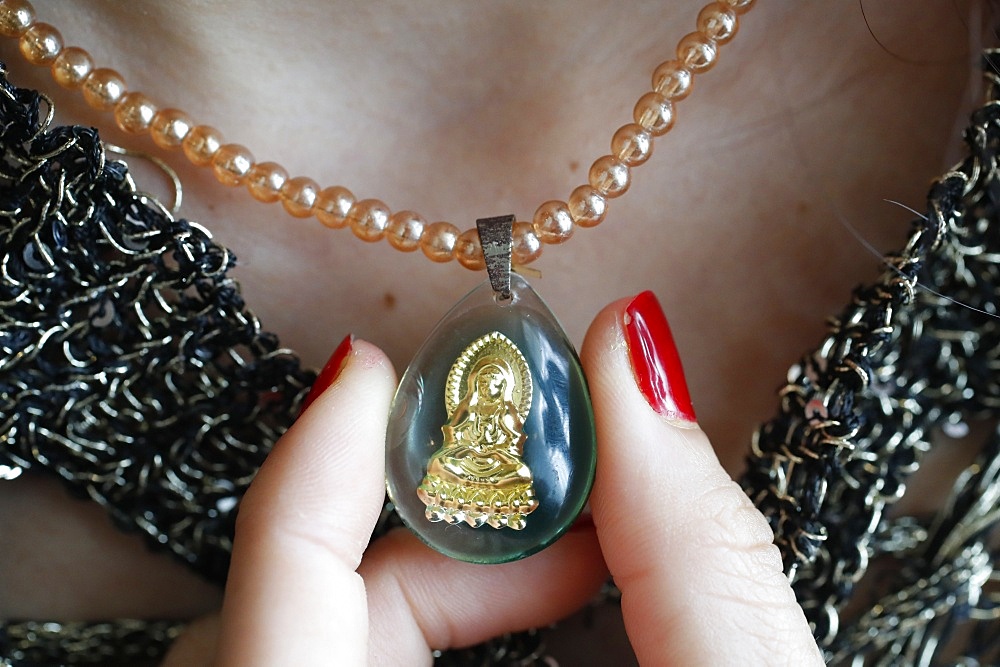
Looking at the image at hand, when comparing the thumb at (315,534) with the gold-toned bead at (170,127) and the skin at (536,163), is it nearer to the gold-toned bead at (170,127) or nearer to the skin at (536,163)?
the skin at (536,163)

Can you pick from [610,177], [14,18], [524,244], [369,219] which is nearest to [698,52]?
[610,177]

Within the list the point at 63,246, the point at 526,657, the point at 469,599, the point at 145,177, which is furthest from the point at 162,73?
the point at 526,657

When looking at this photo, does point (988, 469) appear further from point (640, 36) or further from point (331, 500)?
point (331, 500)

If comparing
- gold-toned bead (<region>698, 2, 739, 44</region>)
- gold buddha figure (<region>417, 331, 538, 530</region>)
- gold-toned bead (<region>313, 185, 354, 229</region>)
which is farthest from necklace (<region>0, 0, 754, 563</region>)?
gold-toned bead (<region>698, 2, 739, 44</region>)

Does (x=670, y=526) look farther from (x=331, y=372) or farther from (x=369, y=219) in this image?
(x=369, y=219)

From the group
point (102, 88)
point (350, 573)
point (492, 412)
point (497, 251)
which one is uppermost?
point (102, 88)
